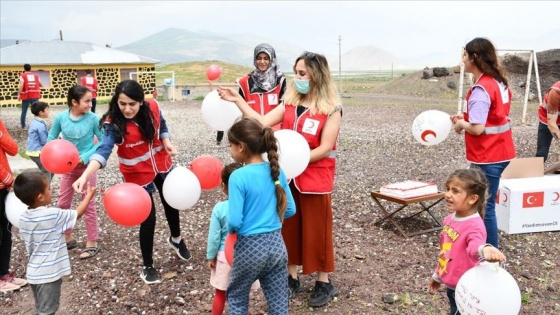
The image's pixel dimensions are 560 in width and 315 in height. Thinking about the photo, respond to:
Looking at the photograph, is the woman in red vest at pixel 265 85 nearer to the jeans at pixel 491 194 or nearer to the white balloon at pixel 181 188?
the white balloon at pixel 181 188

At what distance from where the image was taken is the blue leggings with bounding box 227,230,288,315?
2834 mm

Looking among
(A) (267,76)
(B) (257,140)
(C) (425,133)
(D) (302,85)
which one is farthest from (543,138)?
(B) (257,140)

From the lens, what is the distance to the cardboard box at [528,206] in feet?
17.7

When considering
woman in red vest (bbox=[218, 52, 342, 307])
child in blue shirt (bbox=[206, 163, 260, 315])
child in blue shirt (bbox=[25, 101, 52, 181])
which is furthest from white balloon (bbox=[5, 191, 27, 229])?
child in blue shirt (bbox=[25, 101, 52, 181])

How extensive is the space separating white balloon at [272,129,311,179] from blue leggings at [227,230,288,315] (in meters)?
0.62

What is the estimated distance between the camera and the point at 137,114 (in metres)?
4.11

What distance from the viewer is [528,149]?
33.8 feet

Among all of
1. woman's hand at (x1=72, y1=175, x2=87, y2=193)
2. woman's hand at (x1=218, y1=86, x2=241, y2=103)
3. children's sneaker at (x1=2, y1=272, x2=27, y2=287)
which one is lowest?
children's sneaker at (x1=2, y1=272, x2=27, y2=287)

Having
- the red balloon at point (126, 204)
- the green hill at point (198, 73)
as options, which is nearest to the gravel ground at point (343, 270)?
the red balloon at point (126, 204)

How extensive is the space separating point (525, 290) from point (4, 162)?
441 centimetres

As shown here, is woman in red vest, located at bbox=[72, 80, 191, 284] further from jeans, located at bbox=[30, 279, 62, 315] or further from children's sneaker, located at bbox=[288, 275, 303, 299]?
children's sneaker, located at bbox=[288, 275, 303, 299]

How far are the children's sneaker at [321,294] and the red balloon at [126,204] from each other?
Result: 1432 millimetres

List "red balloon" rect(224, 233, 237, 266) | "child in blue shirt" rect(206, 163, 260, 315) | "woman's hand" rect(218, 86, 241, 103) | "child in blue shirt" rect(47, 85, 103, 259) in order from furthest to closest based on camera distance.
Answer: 1. "child in blue shirt" rect(47, 85, 103, 259)
2. "woman's hand" rect(218, 86, 241, 103)
3. "child in blue shirt" rect(206, 163, 260, 315)
4. "red balloon" rect(224, 233, 237, 266)

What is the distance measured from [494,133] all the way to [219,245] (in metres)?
2.42
